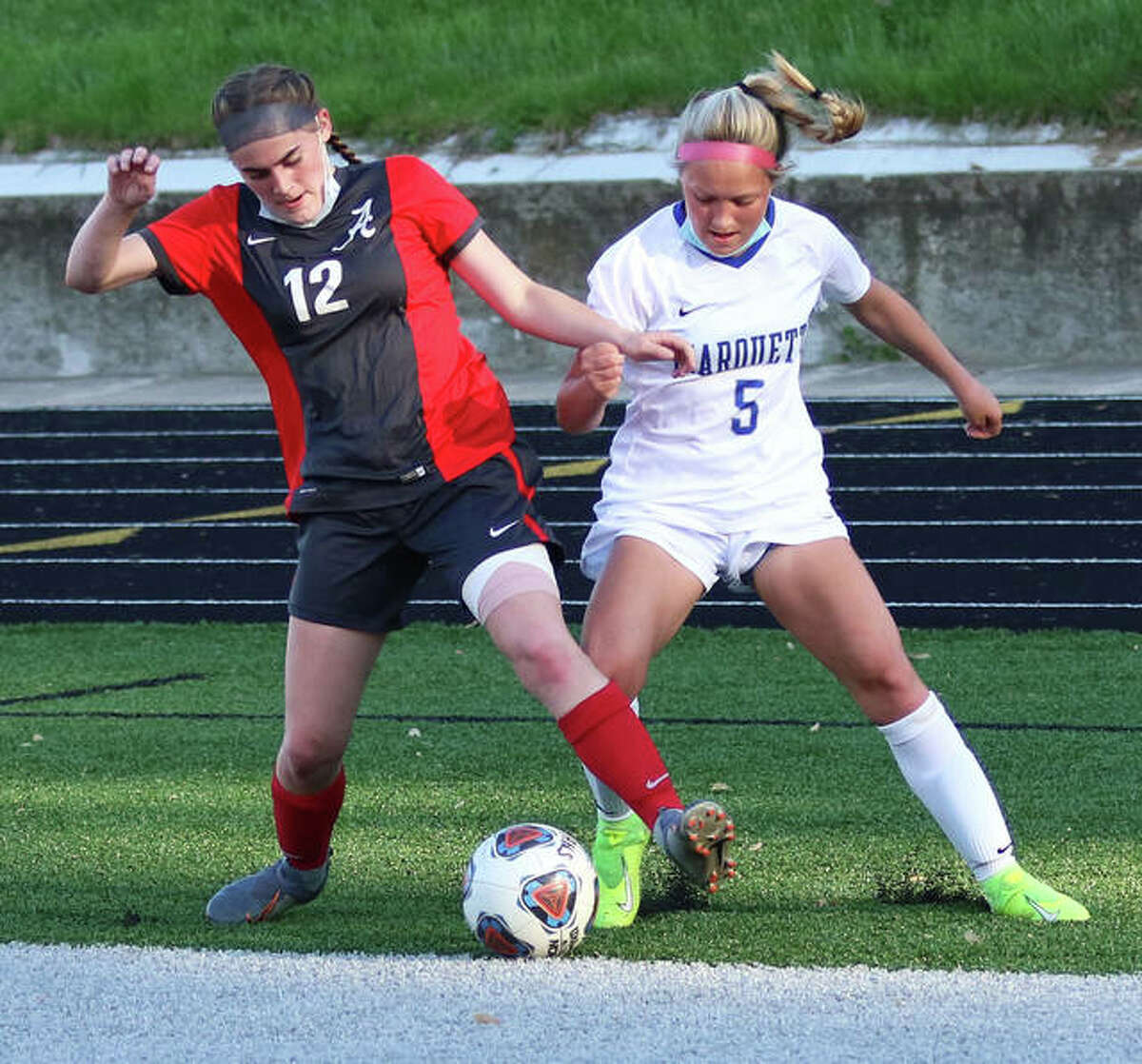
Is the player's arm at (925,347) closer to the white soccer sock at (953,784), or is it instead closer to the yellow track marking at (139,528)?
the white soccer sock at (953,784)

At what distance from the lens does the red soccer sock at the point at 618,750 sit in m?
3.93

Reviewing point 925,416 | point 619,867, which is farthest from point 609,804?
point 925,416

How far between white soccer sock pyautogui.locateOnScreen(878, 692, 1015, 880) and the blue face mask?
103 centimetres

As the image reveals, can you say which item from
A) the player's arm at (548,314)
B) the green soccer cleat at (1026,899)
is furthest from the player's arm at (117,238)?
the green soccer cleat at (1026,899)

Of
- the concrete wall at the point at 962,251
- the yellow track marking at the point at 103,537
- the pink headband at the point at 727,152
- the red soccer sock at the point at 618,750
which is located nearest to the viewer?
the red soccer sock at the point at 618,750

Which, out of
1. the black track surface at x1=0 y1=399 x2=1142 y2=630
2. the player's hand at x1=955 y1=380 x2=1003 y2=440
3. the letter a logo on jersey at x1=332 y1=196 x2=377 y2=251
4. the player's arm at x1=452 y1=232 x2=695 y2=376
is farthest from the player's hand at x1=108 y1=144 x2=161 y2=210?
the black track surface at x1=0 y1=399 x2=1142 y2=630

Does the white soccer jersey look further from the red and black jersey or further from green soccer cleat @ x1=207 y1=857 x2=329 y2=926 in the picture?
green soccer cleat @ x1=207 y1=857 x2=329 y2=926

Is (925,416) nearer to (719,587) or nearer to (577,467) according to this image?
(577,467)

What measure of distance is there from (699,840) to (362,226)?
4.71 feet

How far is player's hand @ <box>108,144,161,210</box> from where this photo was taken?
159 inches

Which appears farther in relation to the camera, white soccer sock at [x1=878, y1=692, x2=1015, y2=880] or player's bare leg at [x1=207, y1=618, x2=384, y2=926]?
white soccer sock at [x1=878, y1=692, x2=1015, y2=880]

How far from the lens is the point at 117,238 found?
4.14m

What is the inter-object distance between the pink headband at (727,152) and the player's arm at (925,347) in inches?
20.7

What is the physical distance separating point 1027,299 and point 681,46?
175 inches
